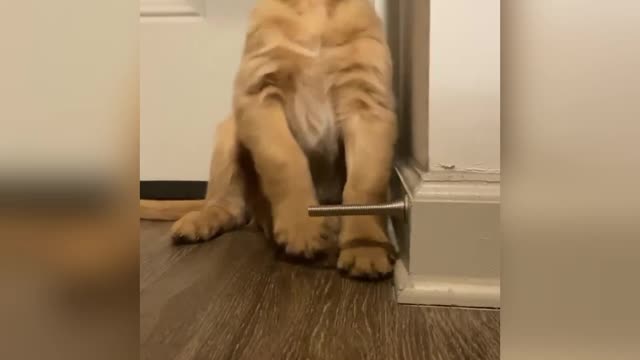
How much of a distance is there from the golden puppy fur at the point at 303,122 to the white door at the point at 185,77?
33 centimetres

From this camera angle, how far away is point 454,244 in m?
0.88

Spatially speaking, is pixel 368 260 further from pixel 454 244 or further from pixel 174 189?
pixel 174 189

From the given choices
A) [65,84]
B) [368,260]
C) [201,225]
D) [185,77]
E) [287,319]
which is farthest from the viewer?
[185,77]

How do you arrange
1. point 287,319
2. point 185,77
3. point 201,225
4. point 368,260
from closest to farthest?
point 287,319
point 368,260
point 201,225
point 185,77

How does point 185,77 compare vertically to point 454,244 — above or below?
above

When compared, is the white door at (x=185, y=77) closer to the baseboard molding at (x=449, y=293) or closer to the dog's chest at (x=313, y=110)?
the dog's chest at (x=313, y=110)

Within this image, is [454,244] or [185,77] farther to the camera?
[185,77]

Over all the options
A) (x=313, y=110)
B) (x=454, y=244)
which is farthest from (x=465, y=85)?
(x=313, y=110)

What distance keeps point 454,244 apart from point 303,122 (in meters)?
0.59

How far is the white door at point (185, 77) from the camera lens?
1.76 m

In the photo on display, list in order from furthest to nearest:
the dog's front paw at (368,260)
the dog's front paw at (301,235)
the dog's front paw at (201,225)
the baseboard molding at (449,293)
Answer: the dog's front paw at (201,225) < the dog's front paw at (301,235) < the dog's front paw at (368,260) < the baseboard molding at (449,293)

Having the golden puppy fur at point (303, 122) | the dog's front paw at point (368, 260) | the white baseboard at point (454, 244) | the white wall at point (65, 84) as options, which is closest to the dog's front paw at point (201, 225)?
the golden puppy fur at point (303, 122)

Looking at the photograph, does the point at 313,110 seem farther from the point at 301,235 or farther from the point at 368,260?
the point at 368,260

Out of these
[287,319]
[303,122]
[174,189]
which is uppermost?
[303,122]
